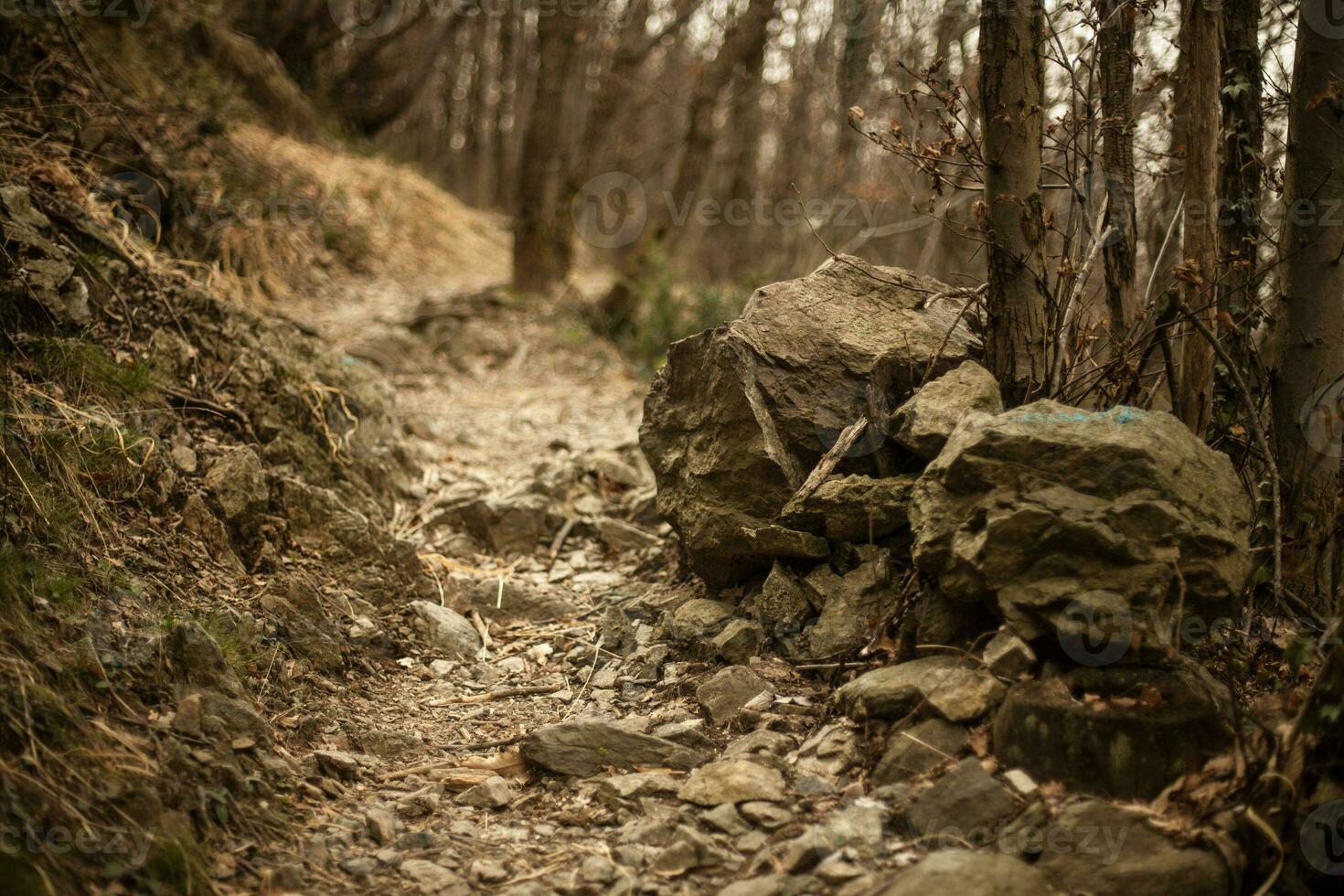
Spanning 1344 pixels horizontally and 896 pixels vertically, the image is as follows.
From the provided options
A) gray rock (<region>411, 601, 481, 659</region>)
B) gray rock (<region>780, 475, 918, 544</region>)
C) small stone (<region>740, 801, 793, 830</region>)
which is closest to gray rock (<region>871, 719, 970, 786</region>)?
small stone (<region>740, 801, 793, 830</region>)

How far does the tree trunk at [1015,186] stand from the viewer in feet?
10.4

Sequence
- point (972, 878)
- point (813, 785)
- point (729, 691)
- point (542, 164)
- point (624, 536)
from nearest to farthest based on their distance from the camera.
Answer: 1. point (972, 878)
2. point (813, 785)
3. point (729, 691)
4. point (624, 536)
5. point (542, 164)

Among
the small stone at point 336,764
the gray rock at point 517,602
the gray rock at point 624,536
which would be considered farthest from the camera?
the gray rock at point 624,536

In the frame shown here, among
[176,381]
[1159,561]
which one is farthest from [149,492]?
[1159,561]

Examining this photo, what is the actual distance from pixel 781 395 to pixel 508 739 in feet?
4.99

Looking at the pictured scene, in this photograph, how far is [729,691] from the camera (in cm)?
299

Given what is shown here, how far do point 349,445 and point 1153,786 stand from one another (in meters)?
3.63

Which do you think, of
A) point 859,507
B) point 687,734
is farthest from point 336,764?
point 859,507

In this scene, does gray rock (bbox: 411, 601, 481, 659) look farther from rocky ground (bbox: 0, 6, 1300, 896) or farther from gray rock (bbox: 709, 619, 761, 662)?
gray rock (bbox: 709, 619, 761, 662)

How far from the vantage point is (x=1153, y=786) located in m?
2.29

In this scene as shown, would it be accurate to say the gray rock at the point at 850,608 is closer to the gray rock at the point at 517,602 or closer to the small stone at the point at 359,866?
the gray rock at the point at 517,602

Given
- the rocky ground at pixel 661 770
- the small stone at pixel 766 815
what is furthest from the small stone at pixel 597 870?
the small stone at pixel 766 815

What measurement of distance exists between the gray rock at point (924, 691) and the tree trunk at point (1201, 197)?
1.45 metres

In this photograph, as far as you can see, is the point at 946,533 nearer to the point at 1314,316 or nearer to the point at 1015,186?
the point at 1015,186
